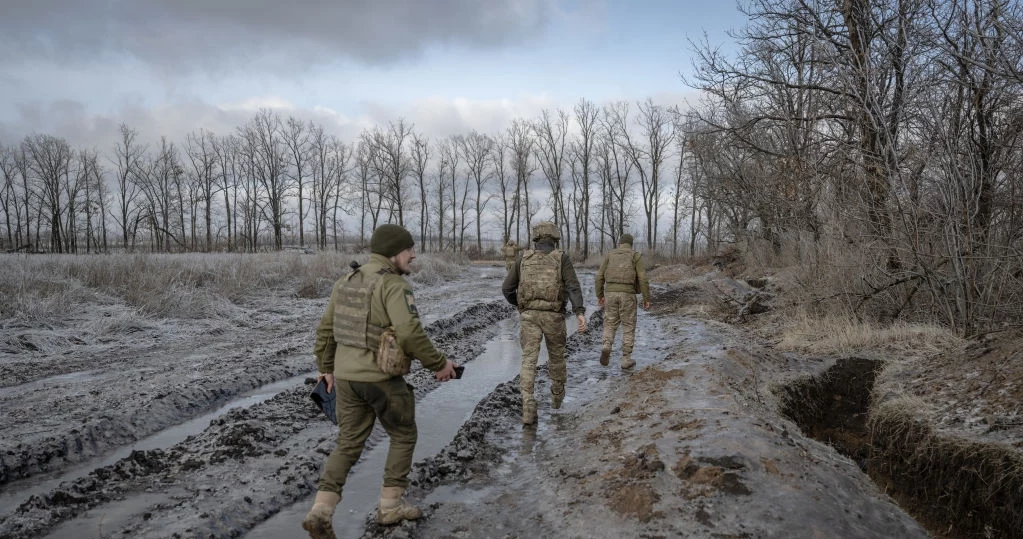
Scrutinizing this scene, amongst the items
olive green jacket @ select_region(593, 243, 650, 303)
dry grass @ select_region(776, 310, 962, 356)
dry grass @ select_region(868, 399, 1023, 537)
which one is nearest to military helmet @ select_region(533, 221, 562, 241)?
olive green jacket @ select_region(593, 243, 650, 303)

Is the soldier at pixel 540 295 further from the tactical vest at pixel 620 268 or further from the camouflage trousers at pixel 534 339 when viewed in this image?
the tactical vest at pixel 620 268

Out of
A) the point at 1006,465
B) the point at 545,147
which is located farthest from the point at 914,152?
the point at 545,147

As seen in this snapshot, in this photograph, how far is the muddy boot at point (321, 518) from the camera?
345cm

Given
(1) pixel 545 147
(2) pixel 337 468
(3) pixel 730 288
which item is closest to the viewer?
(2) pixel 337 468

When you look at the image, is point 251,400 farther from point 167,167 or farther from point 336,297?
point 167,167

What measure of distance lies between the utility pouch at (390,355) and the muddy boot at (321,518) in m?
0.86

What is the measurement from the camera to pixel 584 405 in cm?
690

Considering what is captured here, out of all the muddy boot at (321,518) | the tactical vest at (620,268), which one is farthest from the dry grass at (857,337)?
the muddy boot at (321,518)

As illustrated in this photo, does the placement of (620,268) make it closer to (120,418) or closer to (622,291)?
(622,291)

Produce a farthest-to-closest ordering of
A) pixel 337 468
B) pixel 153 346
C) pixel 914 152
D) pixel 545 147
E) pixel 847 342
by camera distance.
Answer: pixel 545 147
pixel 153 346
pixel 847 342
pixel 914 152
pixel 337 468

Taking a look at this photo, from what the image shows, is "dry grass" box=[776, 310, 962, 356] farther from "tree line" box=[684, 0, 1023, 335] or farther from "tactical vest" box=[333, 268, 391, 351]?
"tactical vest" box=[333, 268, 391, 351]

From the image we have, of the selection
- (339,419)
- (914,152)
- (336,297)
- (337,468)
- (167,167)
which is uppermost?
(167,167)

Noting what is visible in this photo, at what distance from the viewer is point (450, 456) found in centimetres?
506

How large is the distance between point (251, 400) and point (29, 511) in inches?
124
